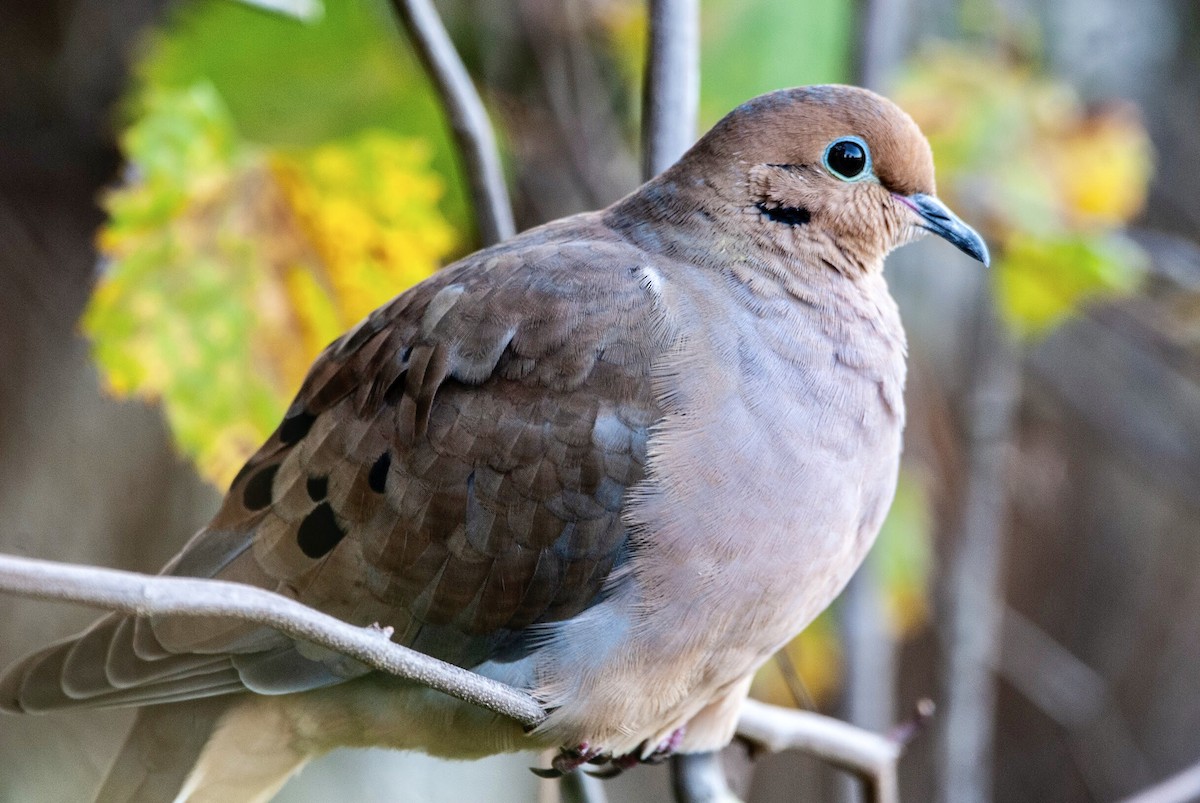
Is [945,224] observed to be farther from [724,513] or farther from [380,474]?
[380,474]

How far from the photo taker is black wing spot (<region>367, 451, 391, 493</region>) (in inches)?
66.1

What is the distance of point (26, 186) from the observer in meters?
2.82

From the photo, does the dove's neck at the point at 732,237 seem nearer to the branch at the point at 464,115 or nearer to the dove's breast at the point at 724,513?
the dove's breast at the point at 724,513

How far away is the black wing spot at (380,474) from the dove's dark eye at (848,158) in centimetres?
72

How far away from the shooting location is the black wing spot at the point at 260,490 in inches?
70.6

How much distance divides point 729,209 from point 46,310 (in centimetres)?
164

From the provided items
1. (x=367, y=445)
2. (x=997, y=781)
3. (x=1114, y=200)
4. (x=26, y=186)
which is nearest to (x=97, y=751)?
(x=367, y=445)

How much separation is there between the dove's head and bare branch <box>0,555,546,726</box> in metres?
0.87

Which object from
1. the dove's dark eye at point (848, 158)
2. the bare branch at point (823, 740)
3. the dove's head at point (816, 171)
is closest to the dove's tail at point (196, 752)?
the bare branch at point (823, 740)

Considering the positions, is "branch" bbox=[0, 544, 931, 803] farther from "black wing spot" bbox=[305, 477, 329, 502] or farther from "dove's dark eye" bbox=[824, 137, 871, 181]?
"dove's dark eye" bbox=[824, 137, 871, 181]

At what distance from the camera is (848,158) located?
177 centimetres

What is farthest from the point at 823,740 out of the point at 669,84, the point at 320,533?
the point at 669,84

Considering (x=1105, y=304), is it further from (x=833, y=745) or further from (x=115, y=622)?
(x=115, y=622)

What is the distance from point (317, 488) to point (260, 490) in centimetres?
12
